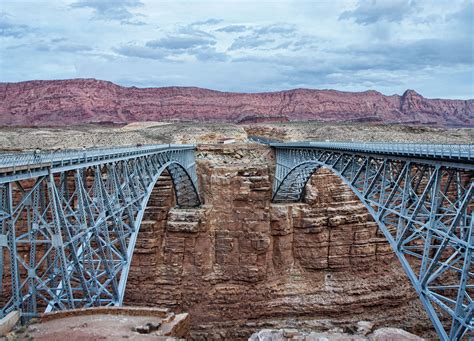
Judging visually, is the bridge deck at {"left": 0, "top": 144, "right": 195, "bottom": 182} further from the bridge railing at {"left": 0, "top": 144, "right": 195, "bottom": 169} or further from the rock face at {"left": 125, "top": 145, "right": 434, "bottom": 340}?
the rock face at {"left": 125, "top": 145, "right": 434, "bottom": 340}

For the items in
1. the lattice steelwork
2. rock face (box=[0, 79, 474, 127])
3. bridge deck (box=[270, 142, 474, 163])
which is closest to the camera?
the lattice steelwork

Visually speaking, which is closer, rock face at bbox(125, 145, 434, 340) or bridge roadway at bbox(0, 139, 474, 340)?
bridge roadway at bbox(0, 139, 474, 340)

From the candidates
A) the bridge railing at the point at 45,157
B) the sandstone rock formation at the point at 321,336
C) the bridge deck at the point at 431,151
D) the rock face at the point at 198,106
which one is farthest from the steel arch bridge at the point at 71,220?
the rock face at the point at 198,106

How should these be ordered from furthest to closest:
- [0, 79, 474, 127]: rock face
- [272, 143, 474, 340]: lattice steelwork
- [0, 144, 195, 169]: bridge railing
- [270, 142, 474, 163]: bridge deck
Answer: [0, 79, 474, 127]: rock face
[270, 142, 474, 163]: bridge deck
[272, 143, 474, 340]: lattice steelwork
[0, 144, 195, 169]: bridge railing

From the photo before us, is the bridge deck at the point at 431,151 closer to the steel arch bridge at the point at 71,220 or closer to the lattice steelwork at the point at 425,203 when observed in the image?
the lattice steelwork at the point at 425,203

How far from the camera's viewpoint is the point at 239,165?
1704 inches

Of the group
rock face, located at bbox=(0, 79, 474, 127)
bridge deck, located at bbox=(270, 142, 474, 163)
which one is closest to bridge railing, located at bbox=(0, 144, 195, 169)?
bridge deck, located at bbox=(270, 142, 474, 163)

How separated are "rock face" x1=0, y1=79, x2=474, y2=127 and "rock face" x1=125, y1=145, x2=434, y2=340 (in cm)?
6224

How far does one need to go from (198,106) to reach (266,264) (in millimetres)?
81353

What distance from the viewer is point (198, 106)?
117 metres

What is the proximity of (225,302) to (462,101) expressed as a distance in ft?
396

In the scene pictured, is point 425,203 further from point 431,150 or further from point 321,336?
point 321,336

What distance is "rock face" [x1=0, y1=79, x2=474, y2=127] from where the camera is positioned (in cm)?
10425

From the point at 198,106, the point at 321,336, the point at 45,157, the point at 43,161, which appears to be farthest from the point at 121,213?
the point at 198,106
